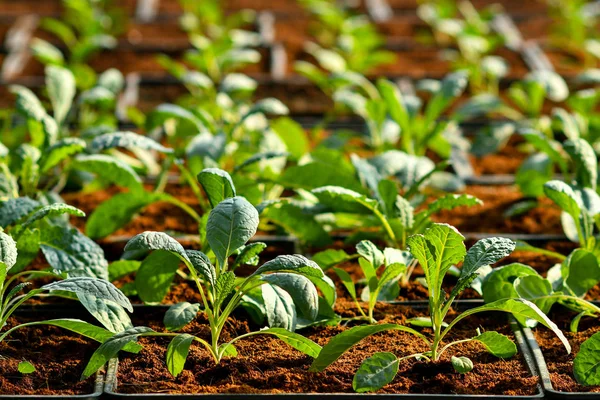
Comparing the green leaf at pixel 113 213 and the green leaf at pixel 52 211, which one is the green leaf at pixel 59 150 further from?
the green leaf at pixel 52 211

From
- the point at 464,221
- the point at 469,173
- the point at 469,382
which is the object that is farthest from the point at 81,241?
the point at 469,173

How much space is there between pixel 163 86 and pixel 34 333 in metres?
2.21

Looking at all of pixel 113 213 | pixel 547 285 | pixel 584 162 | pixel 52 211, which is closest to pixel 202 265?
pixel 52 211

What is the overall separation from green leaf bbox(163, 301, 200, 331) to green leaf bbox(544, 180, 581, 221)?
30.9 inches

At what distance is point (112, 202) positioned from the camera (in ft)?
7.82

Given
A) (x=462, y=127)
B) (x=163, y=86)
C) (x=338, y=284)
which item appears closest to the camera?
(x=338, y=284)

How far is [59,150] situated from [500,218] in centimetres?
120

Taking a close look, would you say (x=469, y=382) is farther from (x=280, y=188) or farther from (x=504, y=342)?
(x=280, y=188)

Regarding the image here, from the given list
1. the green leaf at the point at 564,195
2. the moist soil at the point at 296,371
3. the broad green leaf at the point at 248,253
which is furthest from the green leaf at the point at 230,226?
the green leaf at the point at 564,195

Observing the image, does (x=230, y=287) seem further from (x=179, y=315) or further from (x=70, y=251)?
(x=70, y=251)

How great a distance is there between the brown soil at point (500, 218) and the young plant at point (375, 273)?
1.84ft

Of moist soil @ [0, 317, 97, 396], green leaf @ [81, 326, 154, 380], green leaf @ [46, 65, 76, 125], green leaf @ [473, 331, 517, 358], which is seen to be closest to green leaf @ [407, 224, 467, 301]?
green leaf @ [473, 331, 517, 358]

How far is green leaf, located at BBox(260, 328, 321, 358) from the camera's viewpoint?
1831 millimetres

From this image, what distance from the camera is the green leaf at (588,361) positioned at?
1.80 meters
